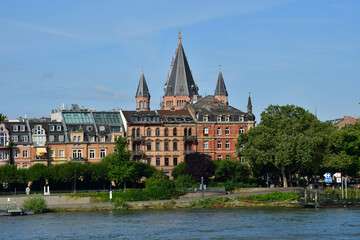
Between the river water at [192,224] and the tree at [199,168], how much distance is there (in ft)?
63.0

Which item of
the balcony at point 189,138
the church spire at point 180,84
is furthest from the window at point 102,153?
the church spire at point 180,84

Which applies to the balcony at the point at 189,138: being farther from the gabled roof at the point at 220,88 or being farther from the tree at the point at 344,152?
the gabled roof at the point at 220,88

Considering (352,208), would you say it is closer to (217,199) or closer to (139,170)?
(217,199)

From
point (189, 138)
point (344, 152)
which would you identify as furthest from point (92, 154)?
point (344, 152)

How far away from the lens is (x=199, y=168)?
117688mm

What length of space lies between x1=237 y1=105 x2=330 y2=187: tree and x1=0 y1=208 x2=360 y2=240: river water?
15014mm

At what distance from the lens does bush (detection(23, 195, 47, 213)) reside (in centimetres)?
9631

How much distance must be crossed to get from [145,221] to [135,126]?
145ft

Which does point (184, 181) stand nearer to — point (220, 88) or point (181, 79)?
point (220, 88)

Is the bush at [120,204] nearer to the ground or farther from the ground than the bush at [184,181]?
nearer to the ground

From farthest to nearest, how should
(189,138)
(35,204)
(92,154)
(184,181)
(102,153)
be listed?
(189,138), (102,153), (92,154), (184,181), (35,204)

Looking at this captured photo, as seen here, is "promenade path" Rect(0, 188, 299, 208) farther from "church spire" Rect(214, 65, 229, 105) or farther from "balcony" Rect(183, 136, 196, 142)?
"church spire" Rect(214, 65, 229, 105)

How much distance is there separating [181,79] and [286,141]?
71.2 m

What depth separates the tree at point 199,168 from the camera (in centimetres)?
11706
